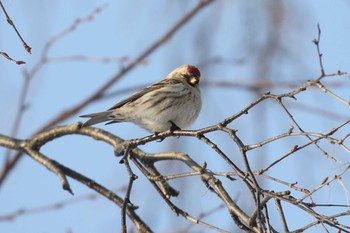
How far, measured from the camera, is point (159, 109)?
484 centimetres

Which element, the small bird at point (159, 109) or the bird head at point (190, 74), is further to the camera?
the bird head at point (190, 74)

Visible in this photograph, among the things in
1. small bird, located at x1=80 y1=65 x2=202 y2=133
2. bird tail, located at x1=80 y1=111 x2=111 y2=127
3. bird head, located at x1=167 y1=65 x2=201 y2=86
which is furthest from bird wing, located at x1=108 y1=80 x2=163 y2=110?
bird head, located at x1=167 y1=65 x2=201 y2=86

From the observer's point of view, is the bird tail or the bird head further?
the bird head

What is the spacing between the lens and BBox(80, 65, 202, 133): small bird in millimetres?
4800

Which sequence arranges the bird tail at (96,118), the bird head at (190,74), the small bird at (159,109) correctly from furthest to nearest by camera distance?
the bird head at (190,74), the small bird at (159,109), the bird tail at (96,118)

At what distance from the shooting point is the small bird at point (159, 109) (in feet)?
15.7

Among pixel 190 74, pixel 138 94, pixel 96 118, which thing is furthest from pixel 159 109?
pixel 190 74

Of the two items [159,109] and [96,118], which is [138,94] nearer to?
[159,109]

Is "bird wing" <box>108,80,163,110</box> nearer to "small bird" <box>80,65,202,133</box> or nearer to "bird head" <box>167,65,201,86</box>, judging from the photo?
"small bird" <box>80,65,202,133</box>

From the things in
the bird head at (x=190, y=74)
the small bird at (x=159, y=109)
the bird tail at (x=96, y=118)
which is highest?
the bird head at (x=190, y=74)

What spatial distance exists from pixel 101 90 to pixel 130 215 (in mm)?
1798

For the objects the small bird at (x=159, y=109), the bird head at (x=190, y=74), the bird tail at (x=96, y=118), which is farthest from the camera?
the bird head at (x=190, y=74)

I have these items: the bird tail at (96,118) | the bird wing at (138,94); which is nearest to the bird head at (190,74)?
the bird wing at (138,94)

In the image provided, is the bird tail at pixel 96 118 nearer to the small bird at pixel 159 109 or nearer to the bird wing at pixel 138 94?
the small bird at pixel 159 109
